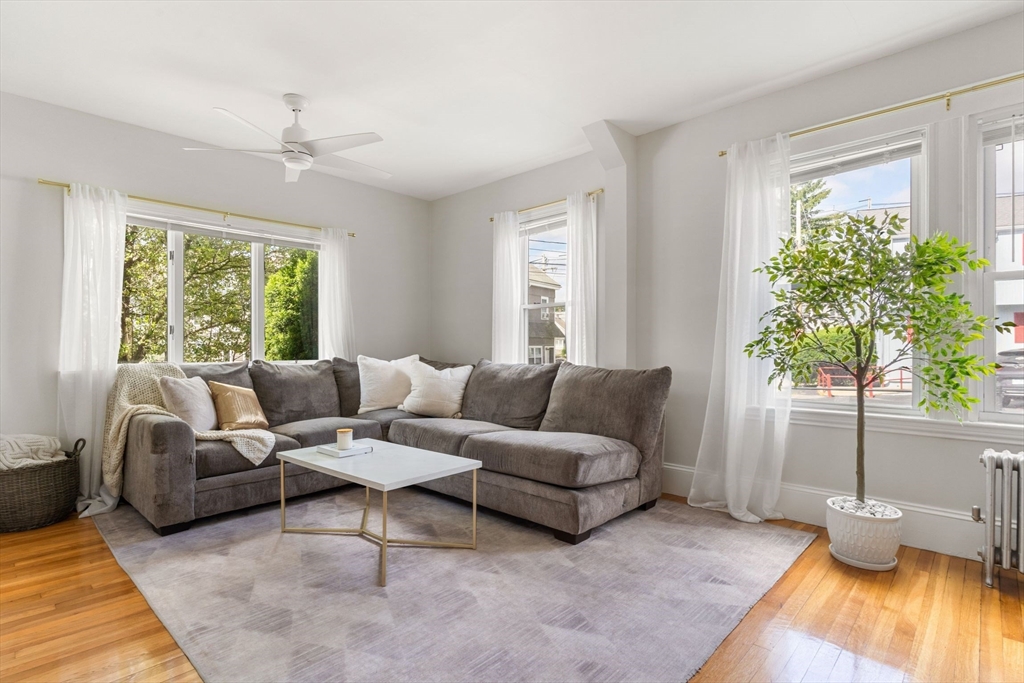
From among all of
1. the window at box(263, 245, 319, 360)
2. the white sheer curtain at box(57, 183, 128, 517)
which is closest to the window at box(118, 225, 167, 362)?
the white sheer curtain at box(57, 183, 128, 517)

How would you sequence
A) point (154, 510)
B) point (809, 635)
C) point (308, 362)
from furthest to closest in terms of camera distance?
point (308, 362), point (154, 510), point (809, 635)

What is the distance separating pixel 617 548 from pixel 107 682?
2127mm

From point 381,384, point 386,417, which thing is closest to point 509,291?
point 381,384

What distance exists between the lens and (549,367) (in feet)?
13.1

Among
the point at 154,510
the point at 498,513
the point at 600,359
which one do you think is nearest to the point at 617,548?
the point at 498,513

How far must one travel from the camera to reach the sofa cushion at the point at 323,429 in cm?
356

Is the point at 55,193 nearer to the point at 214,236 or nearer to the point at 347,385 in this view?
the point at 214,236

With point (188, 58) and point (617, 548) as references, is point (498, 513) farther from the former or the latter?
point (188, 58)

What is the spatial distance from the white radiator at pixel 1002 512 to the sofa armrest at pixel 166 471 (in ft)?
13.1

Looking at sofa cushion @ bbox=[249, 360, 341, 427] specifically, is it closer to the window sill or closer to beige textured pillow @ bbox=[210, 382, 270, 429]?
beige textured pillow @ bbox=[210, 382, 270, 429]

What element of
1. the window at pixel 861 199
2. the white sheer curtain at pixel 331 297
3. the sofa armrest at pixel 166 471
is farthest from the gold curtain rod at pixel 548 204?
the sofa armrest at pixel 166 471

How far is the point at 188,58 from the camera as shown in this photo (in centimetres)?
285

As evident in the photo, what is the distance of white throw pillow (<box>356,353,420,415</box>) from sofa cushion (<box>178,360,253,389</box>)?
0.90 m

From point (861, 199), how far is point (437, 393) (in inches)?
128
